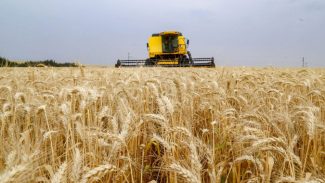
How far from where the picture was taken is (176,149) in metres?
1.86

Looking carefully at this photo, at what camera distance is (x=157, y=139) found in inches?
68.6

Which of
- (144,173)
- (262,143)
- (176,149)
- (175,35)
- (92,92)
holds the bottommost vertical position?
(144,173)

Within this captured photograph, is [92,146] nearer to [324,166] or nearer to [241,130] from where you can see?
[241,130]

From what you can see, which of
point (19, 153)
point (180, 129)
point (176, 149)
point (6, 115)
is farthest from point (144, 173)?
point (6, 115)

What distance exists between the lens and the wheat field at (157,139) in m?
1.44

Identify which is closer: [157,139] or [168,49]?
[157,139]

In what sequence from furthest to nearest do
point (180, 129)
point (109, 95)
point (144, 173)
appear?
point (109, 95)
point (144, 173)
point (180, 129)

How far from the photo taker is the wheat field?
1443mm

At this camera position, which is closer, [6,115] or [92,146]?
[92,146]

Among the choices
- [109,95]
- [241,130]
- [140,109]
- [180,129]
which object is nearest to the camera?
[180,129]

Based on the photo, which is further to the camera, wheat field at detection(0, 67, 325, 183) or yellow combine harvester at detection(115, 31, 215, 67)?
yellow combine harvester at detection(115, 31, 215, 67)

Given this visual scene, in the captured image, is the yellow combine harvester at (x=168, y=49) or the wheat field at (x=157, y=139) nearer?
the wheat field at (x=157, y=139)

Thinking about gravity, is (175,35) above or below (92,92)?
above

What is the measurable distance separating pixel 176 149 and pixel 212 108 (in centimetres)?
97
